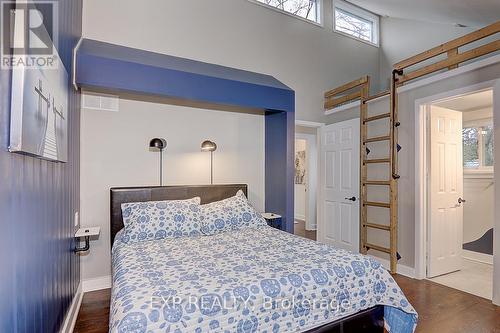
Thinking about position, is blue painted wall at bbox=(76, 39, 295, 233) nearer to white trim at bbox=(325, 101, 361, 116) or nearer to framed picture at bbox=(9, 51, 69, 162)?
framed picture at bbox=(9, 51, 69, 162)

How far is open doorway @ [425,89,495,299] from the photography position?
11.2ft

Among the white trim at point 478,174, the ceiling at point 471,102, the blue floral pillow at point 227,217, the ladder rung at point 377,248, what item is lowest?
the ladder rung at point 377,248

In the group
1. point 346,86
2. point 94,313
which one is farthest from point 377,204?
point 94,313

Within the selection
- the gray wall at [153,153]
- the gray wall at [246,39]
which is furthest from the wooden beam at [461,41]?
the gray wall at [153,153]

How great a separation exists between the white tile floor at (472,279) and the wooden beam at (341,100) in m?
2.61

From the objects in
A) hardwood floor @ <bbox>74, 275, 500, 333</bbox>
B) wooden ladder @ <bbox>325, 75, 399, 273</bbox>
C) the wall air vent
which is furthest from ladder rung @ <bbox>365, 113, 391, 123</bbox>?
the wall air vent

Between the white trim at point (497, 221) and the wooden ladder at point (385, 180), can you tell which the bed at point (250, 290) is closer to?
the white trim at point (497, 221)

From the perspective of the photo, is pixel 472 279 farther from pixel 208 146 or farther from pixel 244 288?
pixel 208 146

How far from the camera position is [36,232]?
4.70 feet

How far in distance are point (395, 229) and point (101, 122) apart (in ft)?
12.3

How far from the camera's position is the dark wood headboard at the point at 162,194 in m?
3.00

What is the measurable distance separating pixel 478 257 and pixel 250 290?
14.1 ft

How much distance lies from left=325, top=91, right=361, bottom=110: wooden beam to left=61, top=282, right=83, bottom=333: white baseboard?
416 centimetres

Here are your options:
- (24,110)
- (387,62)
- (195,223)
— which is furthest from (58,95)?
(387,62)
